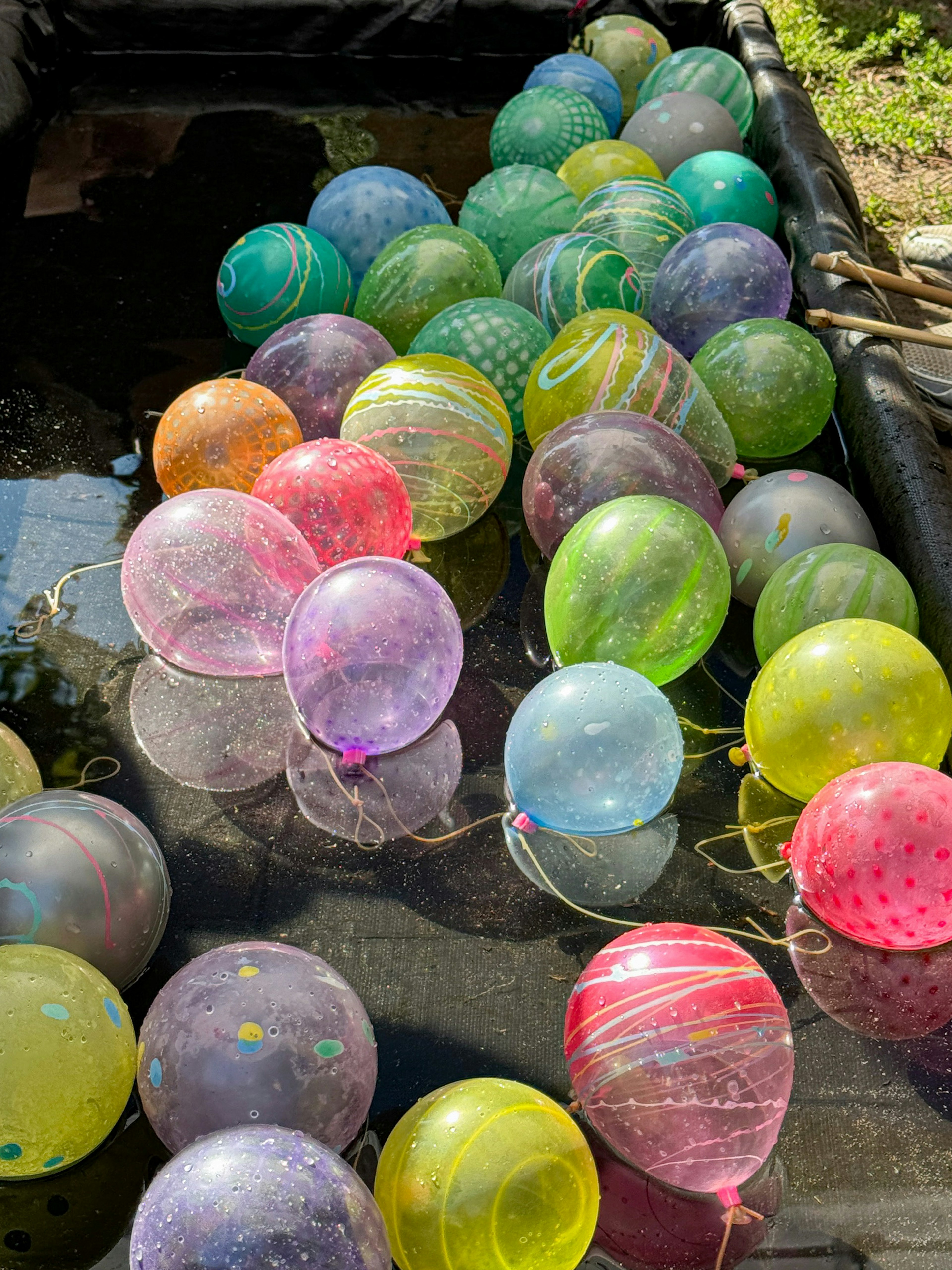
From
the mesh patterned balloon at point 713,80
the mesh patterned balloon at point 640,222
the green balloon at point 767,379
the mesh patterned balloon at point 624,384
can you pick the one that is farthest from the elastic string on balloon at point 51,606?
the mesh patterned balloon at point 713,80

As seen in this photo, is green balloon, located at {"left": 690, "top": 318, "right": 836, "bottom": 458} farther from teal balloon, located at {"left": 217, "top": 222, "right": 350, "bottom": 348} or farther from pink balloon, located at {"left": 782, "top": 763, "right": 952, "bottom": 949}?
pink balloon, located at {"left": 782, "top": 763, "right": 952, "bottom": 949}

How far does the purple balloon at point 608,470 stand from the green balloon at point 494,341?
1.15 ft

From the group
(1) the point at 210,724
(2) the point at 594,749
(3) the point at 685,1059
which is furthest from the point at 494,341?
(3) the point at 685,1059

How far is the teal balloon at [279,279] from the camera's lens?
3.65 meters

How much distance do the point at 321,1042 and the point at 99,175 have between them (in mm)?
3995

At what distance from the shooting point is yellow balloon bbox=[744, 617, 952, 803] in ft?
7.86

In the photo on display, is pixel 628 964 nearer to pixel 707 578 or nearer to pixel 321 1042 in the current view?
pixel 321 1042

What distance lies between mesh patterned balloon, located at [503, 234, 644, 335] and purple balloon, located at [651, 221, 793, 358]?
139 millimetres

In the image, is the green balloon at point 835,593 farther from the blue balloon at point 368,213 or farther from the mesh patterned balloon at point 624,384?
the blue balloon at point 368,213

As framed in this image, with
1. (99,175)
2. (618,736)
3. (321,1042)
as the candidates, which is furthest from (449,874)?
(99,175)

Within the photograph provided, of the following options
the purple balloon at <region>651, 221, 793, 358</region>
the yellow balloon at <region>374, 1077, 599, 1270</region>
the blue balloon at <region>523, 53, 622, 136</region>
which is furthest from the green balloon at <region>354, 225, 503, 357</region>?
the yellow balloon at <region>374, 1077, 599, 1270</region>

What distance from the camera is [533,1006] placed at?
2.29 meters

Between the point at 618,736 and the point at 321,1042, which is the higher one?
the point at 618,736

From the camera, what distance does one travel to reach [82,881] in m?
2.11
